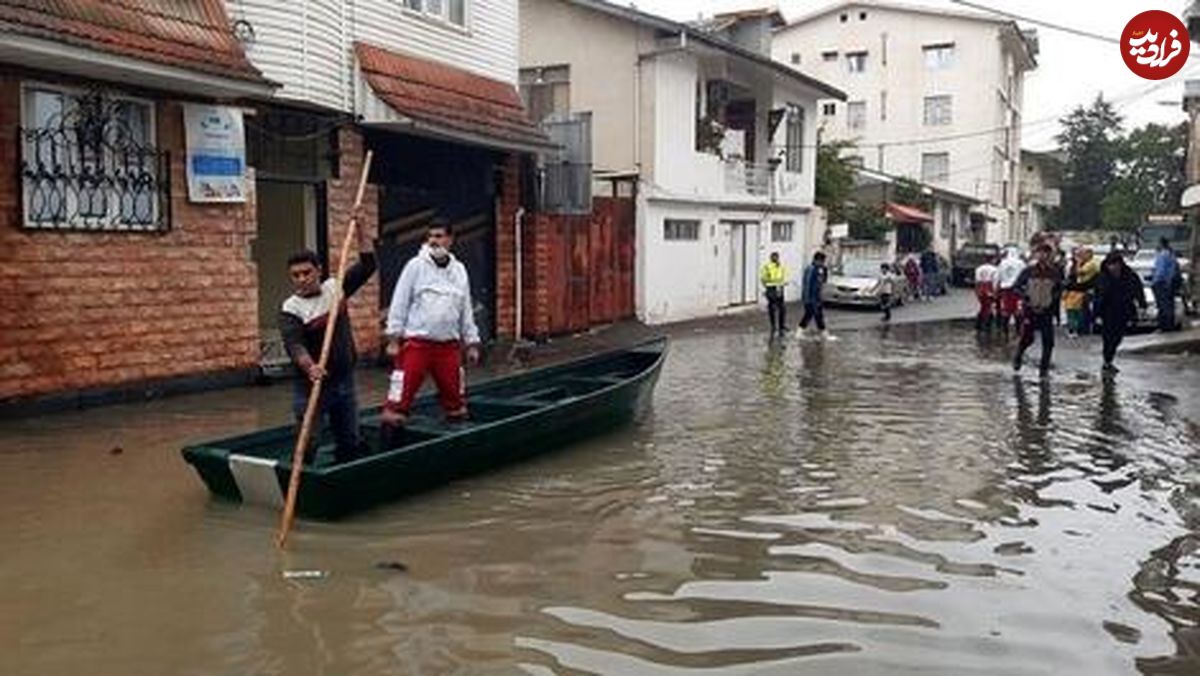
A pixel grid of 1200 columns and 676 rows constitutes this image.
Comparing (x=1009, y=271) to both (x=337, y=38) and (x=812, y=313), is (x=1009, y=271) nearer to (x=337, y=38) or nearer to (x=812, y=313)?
(x=812, y=313)

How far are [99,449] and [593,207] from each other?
13.3m

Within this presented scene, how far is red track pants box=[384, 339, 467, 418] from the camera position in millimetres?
8617

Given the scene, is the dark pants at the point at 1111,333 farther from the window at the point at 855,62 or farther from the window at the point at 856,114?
the window at the point at 855,62

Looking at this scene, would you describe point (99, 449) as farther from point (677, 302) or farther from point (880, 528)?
point (677, 302)

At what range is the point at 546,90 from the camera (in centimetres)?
2483

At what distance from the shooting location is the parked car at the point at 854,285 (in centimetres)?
2942

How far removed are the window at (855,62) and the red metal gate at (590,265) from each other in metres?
34.0

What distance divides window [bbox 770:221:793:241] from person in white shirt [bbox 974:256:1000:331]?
25.1 ft

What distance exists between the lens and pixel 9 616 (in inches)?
215

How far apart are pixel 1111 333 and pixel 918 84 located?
126 feet

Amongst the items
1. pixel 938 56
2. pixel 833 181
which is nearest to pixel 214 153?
pixel 833 181

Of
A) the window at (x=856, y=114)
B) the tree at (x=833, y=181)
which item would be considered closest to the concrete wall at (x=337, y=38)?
the tree at (x=833, y=181)

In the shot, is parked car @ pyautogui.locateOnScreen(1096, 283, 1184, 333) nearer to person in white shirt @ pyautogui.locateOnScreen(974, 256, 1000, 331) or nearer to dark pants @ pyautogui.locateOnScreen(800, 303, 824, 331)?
person in white shirt @ pyautogui.locateOnScreen(974, 256, 1000, 331)

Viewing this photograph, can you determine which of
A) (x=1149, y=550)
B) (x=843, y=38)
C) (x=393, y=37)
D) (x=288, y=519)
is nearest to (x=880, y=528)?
(x=1149, y=550)
